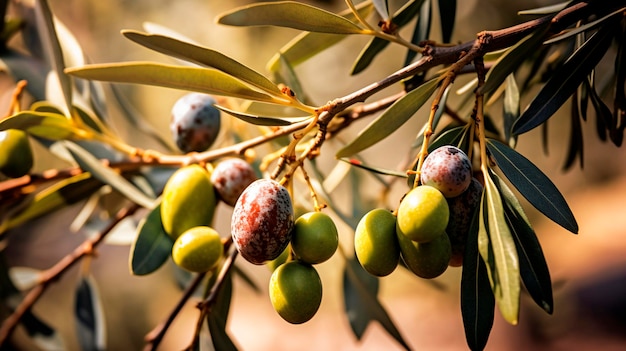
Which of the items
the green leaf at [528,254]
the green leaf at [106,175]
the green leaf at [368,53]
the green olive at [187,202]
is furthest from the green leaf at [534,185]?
the green leaf at [106,175]

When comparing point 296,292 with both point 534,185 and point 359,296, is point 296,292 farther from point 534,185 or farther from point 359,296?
point 359,296

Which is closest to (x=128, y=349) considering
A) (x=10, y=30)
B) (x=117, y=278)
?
(x=117, y=278)

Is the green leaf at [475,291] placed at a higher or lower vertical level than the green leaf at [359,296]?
higher

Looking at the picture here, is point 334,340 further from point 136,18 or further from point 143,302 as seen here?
point 136,18

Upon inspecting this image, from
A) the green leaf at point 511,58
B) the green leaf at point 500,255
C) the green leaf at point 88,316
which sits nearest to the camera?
the green leaf at point 500,255

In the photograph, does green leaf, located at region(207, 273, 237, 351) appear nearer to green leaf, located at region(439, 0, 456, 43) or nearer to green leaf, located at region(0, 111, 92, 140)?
green leaf, located at region(0, 111, 92, 140)

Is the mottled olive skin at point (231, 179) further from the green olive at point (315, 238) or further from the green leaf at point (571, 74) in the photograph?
the green leaf at point (571, 74)

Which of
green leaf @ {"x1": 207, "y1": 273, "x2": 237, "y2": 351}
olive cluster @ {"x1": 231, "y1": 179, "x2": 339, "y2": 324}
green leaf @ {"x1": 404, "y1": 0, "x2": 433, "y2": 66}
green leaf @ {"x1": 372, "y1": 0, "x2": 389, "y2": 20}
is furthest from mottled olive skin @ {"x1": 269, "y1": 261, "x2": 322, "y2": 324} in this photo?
green leaf @ {"x1": 404, "y1": 0, "x2": 433, "y2": 66}
